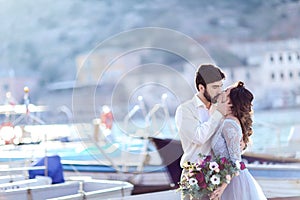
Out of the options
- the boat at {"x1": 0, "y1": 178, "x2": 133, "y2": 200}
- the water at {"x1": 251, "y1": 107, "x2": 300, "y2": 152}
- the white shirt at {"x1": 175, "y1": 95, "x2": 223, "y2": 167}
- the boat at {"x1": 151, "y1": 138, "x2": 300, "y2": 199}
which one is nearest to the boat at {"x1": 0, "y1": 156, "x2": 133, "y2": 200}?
the boat at {"x1": 0, "y1": 178, "x2": 133, "y2": 200}

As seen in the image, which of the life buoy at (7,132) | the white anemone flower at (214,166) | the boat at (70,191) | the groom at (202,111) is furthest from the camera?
the life buoy at (7,132)

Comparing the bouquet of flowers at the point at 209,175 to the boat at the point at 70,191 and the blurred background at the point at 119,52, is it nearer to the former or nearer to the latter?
the boat at the point at 70,191

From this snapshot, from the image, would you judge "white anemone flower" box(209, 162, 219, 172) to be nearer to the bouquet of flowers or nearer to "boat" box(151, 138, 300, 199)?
the bouquet of flowers

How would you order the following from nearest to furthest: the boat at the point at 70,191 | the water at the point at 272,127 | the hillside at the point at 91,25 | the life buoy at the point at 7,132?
the boat at the point at 70,191, the hillside at the point at 91,25, the life buoy at the point at 7,132, the water at the point at 272,127

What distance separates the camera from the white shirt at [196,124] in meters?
2.13

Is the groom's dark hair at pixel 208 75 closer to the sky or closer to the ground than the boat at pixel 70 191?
closer to the sky

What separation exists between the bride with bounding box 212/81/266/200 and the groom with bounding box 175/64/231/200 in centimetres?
4

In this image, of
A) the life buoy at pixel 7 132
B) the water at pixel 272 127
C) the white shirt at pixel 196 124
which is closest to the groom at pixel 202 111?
the white shirt at pixel 196 124

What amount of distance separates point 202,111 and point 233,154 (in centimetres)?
20

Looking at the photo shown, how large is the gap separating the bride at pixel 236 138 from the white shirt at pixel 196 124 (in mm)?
40

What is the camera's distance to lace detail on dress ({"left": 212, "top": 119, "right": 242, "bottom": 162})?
2.06 m

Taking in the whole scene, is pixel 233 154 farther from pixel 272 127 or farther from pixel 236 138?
pixel 272 127

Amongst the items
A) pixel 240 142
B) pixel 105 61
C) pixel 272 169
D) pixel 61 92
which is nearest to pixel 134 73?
pixel 105 61

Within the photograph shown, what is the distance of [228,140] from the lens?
2064 mm
